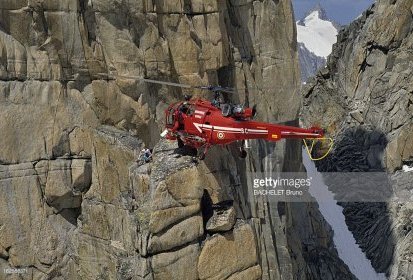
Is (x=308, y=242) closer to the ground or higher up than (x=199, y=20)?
closer to the ground

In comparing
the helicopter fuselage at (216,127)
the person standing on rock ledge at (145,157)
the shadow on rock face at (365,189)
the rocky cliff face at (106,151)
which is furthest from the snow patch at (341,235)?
the person standing on rock ledge at (145,157)

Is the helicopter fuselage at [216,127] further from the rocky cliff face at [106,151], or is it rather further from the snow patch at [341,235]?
the snow patch at [341,235]

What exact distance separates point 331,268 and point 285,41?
18.5 m

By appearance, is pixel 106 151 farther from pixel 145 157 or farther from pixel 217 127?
pixel 217 127

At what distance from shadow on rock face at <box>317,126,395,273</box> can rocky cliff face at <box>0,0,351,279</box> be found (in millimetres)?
18973

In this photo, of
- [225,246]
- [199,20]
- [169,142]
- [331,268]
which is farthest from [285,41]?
[331,268]

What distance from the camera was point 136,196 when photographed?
19.5m

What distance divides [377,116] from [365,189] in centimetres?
727

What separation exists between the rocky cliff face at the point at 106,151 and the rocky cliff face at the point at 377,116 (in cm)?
1863

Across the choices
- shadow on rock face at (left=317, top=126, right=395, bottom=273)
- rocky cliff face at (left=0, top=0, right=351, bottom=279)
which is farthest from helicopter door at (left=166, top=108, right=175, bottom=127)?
shadow on rock face at (left=317, top=126, right=395, bottom=273)

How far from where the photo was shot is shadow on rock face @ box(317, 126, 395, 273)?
39344 millimetres

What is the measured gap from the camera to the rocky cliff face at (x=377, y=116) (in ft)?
126

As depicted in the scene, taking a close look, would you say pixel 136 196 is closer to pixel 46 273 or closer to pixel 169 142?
pixel 169 142

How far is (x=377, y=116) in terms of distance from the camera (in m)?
44.7
